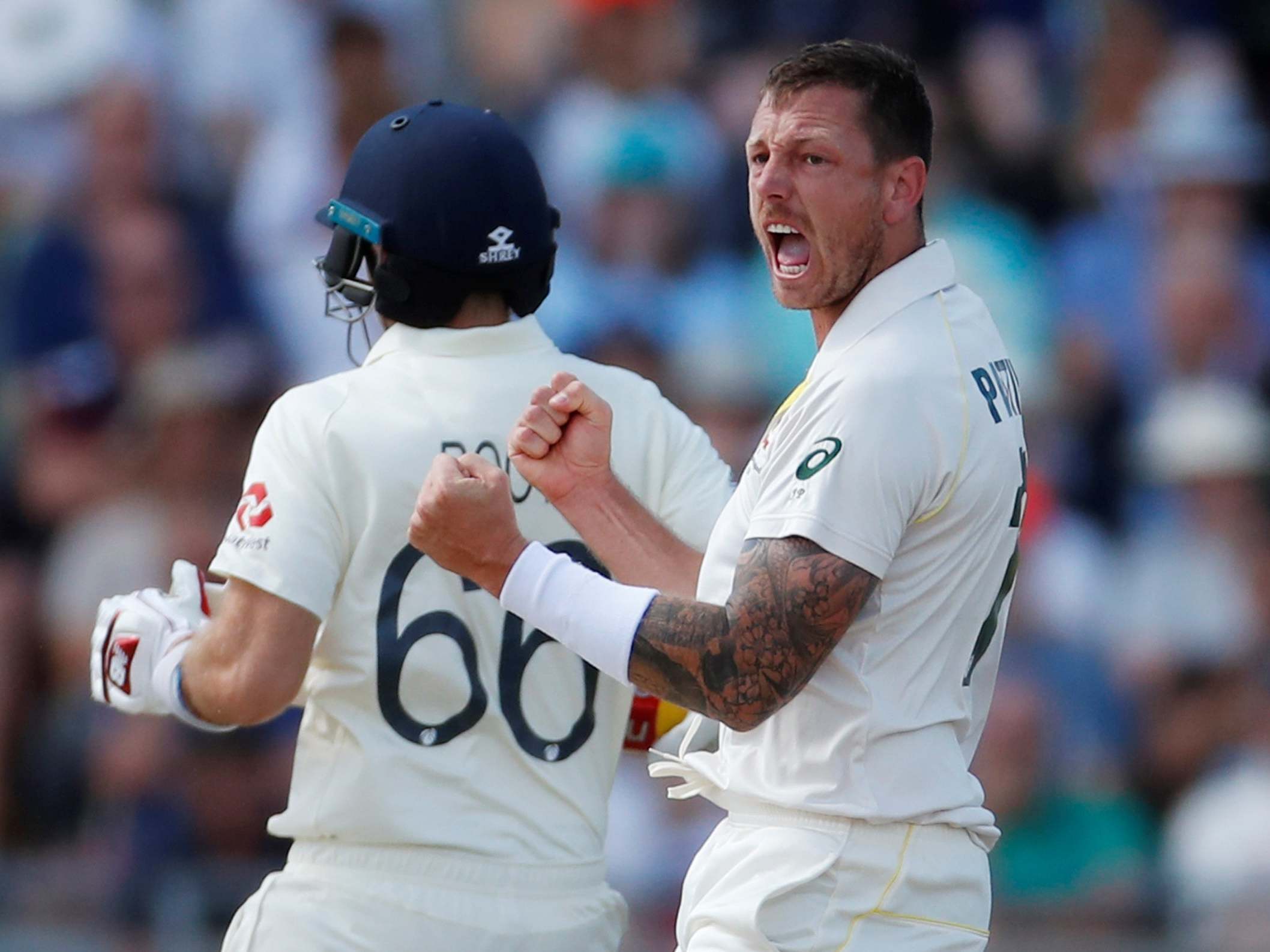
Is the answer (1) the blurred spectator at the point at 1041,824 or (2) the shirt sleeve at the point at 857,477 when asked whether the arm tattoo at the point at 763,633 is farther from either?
(1) the blurred spectator at the point at 1041,824

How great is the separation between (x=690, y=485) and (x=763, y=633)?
92 centimetres

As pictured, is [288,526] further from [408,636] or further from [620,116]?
[620,116]

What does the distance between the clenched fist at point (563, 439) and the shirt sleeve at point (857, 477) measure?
398mm

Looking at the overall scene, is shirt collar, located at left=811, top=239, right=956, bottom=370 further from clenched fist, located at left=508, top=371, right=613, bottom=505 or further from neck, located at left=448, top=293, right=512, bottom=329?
neck, located at left=448, top=293, right=512, bottom=329

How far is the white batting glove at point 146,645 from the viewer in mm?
3875

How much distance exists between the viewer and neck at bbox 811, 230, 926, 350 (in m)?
3.53

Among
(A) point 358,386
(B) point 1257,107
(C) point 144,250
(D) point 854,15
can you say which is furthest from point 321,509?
(B) point 1257,107

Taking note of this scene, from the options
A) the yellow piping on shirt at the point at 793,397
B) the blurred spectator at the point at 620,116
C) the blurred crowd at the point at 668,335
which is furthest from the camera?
the blurred spectator at the point at 620,116

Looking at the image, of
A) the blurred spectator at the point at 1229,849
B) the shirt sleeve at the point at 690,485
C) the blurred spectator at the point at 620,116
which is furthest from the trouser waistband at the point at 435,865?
the blurred spectator at the point at 620,116

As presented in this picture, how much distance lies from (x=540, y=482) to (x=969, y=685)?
834 millimetres

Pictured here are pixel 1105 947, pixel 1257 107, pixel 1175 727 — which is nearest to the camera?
pixel 1105 947

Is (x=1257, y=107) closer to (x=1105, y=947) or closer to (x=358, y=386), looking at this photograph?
(x=1105, y=947)

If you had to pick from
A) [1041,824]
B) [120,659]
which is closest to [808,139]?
[120,659]

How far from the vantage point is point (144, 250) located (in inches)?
328
